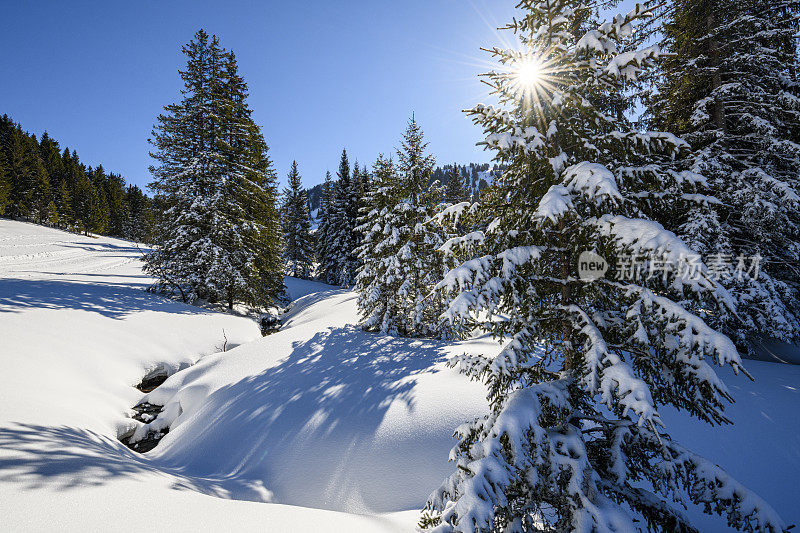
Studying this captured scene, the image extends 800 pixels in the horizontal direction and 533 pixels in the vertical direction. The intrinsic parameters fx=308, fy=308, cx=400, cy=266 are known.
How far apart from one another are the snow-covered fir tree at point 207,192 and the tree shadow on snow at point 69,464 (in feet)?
35.2

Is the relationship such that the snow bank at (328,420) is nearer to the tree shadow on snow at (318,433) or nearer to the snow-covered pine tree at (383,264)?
the tree shadow on snow at (318,433)

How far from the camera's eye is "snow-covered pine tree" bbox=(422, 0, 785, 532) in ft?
8.03

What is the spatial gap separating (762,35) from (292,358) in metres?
16.7

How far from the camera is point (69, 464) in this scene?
396 cm

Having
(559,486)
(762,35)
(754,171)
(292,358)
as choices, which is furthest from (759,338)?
(292,358)

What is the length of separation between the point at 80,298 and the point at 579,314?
55.9 ft

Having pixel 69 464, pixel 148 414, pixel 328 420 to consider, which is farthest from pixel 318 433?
pixel 148 414

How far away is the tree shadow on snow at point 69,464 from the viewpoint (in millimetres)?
3557

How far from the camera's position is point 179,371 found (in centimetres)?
1025

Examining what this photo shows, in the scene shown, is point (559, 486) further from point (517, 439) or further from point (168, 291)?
point (168, 291)

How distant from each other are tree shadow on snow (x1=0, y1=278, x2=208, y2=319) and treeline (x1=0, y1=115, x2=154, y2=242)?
101 feet

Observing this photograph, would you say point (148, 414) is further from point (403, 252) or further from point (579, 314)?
point (579, 314)

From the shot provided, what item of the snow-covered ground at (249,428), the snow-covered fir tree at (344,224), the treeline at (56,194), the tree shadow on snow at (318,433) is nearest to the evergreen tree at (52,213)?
the treeline at (56,194)

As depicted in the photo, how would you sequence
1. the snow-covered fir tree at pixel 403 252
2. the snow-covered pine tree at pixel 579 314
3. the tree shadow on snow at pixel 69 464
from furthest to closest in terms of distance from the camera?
the snow-covered fir tree at pixel 403 252 < the tree shadow on snow at pixel 69 464 < the snow-covered pine tree at pixel 579 314
